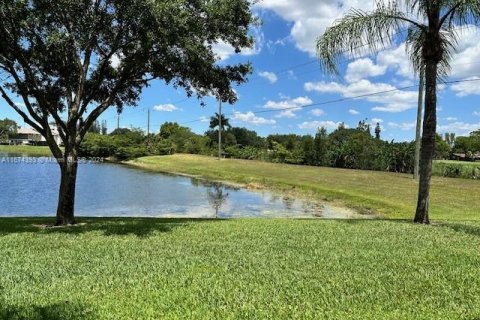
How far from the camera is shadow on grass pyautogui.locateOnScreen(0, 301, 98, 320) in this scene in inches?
193

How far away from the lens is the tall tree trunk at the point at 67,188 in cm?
1245

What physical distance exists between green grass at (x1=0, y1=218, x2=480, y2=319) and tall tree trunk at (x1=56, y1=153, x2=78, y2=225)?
2.13m

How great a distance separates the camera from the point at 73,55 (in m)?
12.0

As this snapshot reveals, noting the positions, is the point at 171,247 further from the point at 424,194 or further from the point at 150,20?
the point at 424,194

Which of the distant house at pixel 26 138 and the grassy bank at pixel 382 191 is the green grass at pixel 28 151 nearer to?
the distant house at pixel 26 138

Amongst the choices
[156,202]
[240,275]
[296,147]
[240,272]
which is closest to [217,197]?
[156,202]

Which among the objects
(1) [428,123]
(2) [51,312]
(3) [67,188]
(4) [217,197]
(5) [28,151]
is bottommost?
(4) [217,197]

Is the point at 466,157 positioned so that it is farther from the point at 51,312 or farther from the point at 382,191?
the point at 51,312

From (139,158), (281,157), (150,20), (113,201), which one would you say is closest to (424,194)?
(150,20)

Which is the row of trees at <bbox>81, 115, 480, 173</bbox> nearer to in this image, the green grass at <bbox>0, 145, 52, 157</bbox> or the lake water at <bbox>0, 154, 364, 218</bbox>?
the green grass at <bbox>0, 145, 52, 157</bbox>

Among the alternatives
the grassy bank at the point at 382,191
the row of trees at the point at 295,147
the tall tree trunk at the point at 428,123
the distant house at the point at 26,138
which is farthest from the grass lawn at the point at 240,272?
the distant house at the point at 26,138

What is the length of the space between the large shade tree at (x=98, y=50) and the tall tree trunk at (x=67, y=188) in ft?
0.08

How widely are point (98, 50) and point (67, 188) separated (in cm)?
379

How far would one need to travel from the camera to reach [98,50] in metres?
13.0
